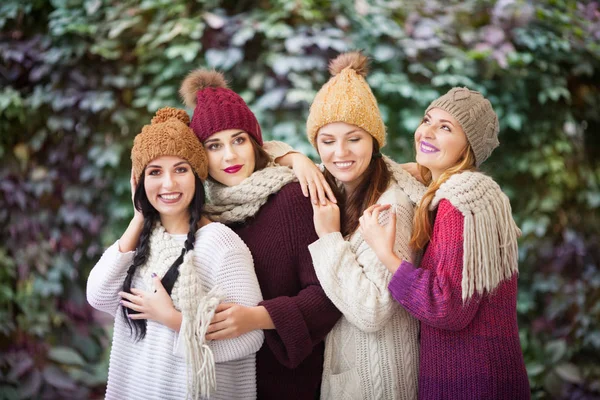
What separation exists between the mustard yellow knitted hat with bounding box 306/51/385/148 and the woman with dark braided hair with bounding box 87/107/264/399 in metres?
0.43

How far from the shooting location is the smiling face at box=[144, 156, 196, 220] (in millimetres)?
1878

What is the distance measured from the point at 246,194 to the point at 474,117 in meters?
0.81

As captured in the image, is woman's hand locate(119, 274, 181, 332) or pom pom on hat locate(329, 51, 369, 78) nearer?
woman's hand locate(119, 274, 181, 332)

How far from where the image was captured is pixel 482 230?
5.74ft

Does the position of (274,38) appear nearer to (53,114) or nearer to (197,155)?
(53,114)

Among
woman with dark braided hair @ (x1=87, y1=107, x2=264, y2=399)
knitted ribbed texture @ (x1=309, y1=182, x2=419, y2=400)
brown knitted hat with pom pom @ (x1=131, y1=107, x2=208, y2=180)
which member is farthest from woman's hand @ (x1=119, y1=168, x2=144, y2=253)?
knitted ribbed texture @ (x1=309, y1=182, x2=419, y2=400)

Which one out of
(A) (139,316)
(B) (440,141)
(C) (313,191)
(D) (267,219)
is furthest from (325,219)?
(A) (139,316)

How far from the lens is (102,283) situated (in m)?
1.96

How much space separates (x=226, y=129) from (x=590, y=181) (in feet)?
8.76

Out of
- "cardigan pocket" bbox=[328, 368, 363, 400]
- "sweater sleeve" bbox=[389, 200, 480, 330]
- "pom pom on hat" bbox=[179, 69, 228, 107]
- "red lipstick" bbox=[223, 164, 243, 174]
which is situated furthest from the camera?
"pom pom on hat" bbox=[179, 69, 228, 107]

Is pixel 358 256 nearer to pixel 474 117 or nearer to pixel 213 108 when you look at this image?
pixel 474 117

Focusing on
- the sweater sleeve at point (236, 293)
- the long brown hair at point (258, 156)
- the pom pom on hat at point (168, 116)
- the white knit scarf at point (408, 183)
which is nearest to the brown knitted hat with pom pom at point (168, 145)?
the pom pom on hat at point (168, 116)

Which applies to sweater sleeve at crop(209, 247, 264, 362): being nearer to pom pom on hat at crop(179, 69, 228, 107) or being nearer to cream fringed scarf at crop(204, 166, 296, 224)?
cream fringed scarf at crop(204, 166, 296, 224)

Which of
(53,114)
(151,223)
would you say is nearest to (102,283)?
(151,223)
